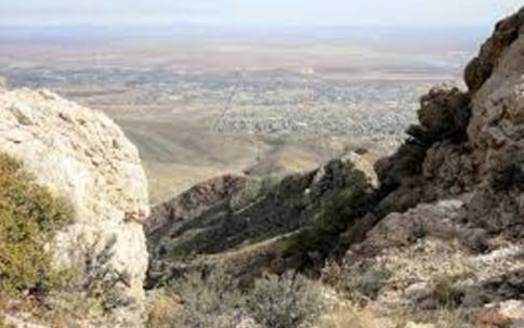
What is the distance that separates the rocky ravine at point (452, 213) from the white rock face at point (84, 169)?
3.99m

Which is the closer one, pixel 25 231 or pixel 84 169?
pixel 25 231

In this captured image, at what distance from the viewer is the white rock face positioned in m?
14.9

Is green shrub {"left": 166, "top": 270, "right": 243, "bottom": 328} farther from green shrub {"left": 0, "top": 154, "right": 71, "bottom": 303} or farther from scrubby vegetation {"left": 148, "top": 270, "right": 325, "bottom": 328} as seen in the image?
green shrub {"left": 0, "top": 154, "right": 71, "bottom": 303}

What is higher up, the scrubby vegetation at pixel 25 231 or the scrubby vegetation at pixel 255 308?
the scrubby vegetation at pixel 25 231

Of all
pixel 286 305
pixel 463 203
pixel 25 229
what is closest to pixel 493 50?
pixel 463 203

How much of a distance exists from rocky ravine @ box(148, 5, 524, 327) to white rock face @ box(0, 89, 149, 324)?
13.1ft

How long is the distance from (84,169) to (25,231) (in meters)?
3.82

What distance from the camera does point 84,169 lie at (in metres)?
16.6

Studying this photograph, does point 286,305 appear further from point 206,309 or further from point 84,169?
point 84,169

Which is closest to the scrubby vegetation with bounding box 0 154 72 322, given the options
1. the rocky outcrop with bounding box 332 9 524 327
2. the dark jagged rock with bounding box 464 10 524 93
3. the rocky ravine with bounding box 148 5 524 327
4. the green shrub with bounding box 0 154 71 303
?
the green shrub with bounding box 0 154 71 303

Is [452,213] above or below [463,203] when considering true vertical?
below

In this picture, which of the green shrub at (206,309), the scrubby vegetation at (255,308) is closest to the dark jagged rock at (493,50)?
the green shrub at (206,309)

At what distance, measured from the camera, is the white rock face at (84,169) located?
1491 cm

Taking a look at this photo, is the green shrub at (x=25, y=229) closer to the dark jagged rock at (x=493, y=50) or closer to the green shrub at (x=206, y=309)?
the green shrub at (x=206, y=309)
